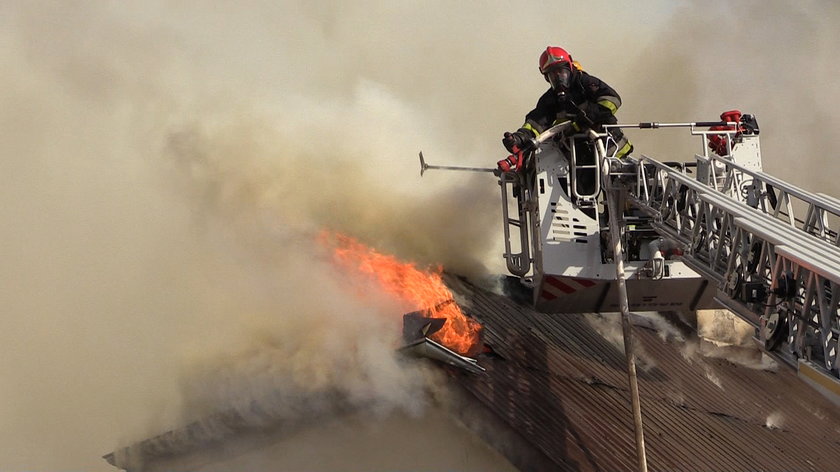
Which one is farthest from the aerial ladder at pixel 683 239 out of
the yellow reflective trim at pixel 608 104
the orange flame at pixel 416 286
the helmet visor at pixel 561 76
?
the orange flame at pixel 416 286

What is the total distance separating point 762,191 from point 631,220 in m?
2.40

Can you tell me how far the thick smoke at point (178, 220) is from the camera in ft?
43.0

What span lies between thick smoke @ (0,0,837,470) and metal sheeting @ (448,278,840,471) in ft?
4.78

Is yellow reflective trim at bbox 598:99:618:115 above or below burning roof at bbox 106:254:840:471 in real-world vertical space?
above

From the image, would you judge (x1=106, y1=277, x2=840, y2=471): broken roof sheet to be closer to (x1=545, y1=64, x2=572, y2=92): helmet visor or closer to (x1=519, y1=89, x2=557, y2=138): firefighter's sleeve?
(x1=519, y1=89, x2=557, y2=138): firefighter's sleeve

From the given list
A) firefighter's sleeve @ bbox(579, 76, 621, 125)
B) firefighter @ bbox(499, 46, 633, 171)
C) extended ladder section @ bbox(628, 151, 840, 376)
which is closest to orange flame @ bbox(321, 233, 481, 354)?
firefighter @ bbox(499, 46, 633, 171)

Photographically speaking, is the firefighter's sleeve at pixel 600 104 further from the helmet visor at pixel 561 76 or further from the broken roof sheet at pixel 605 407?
the broken roof sheet at pixel 605 407

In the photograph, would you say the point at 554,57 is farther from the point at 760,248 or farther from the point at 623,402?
the point at 760,248

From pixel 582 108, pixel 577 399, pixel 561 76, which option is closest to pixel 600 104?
pixel 582 108

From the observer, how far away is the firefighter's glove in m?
14.1

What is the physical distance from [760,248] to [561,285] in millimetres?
4605

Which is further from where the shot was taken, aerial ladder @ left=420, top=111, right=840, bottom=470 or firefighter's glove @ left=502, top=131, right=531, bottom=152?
firefighter's glove @ left=502, top=131, right=531, bottom=152

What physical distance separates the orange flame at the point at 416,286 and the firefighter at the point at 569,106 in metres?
1.96

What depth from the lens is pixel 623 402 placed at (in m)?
14.5
